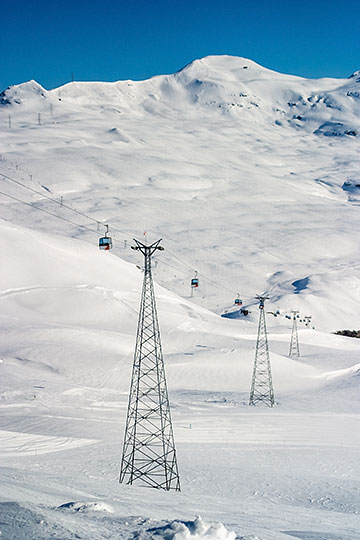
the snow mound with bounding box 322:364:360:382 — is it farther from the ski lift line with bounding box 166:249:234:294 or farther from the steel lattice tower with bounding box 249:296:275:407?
the ski lift line with bounding box 166:249:234:294

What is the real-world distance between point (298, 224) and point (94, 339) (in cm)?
11798

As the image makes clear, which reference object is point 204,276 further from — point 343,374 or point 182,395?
point 182,395

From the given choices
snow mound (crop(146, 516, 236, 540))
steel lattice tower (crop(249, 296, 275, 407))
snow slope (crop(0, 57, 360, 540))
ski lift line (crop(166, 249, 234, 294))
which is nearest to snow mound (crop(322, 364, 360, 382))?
snow slope (crop(0, 57, 360, 540))

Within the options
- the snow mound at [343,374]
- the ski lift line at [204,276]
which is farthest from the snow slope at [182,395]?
the ski lift line at [204,276]

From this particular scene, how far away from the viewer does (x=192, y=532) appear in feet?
43.0

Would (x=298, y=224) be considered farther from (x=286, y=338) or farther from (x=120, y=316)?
(x=120, y=316)

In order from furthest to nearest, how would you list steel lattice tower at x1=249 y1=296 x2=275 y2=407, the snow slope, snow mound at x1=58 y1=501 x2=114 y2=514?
steel lattice tower at x1=249 y1=296 x2=275 y2=407 → the snow slope → snow mound at x1=58 y1=501 x2=114 y2=514

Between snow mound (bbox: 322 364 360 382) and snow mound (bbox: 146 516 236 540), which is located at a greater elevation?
snow mound (bbox: 322 364 360 382)

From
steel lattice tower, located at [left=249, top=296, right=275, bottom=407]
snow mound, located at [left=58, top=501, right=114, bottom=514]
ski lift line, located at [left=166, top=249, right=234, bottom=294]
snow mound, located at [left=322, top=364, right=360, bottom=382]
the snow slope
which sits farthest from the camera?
ski lift line, located at [left=166, top=249, right=234, bottom=294]

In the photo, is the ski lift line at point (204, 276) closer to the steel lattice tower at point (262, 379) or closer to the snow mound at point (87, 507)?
the steel lattice tower at point (262, 379)

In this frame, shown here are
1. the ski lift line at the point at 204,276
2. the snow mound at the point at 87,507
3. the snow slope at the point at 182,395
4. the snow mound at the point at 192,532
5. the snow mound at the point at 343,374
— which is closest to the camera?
the snow mound at the point at 192,532

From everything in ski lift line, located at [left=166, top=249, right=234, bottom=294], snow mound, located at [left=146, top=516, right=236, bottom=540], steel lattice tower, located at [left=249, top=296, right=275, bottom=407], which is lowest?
snow mound, located at [left=146, top=516, right=236, bottom=540]

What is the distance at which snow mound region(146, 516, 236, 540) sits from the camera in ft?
42.0

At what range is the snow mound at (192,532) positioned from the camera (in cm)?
1280
